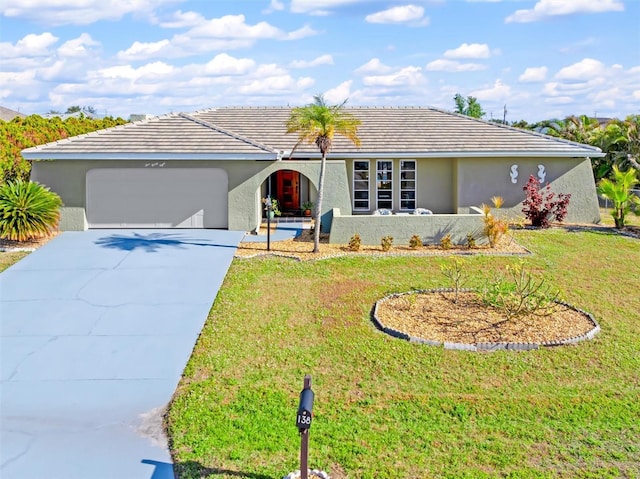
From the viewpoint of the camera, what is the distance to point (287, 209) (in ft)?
81.8

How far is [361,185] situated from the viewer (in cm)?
2397

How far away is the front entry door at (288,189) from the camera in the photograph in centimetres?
2488

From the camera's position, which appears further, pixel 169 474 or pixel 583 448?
pixel 583 448

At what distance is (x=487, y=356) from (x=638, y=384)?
7.43ft

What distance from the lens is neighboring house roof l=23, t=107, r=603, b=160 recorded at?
20.5 metres

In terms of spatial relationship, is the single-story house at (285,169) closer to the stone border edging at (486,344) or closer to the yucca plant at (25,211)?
the yucca plant at (25,211)

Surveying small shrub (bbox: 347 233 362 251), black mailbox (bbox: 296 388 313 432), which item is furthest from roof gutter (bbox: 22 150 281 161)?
black mailbox (bbox: 296 388 313 432)

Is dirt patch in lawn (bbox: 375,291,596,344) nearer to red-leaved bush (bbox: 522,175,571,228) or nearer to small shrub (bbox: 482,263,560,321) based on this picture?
small shrub (bbox: 482,263,560,321)

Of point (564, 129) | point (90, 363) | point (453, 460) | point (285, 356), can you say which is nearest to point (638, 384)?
point (453, 460)

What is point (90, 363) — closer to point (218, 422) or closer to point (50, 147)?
point (218, 422)

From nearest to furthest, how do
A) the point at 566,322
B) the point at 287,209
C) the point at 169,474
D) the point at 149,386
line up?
1. the point at 169,474
2. the point at 149,386
3. the point at 566,322
4. the point at 287,209

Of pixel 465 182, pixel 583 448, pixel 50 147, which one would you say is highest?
pixel 50 147

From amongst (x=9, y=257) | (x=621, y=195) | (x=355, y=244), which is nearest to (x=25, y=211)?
(x=9, y=257)

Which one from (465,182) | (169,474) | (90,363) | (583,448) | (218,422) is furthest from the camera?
(465,182)
